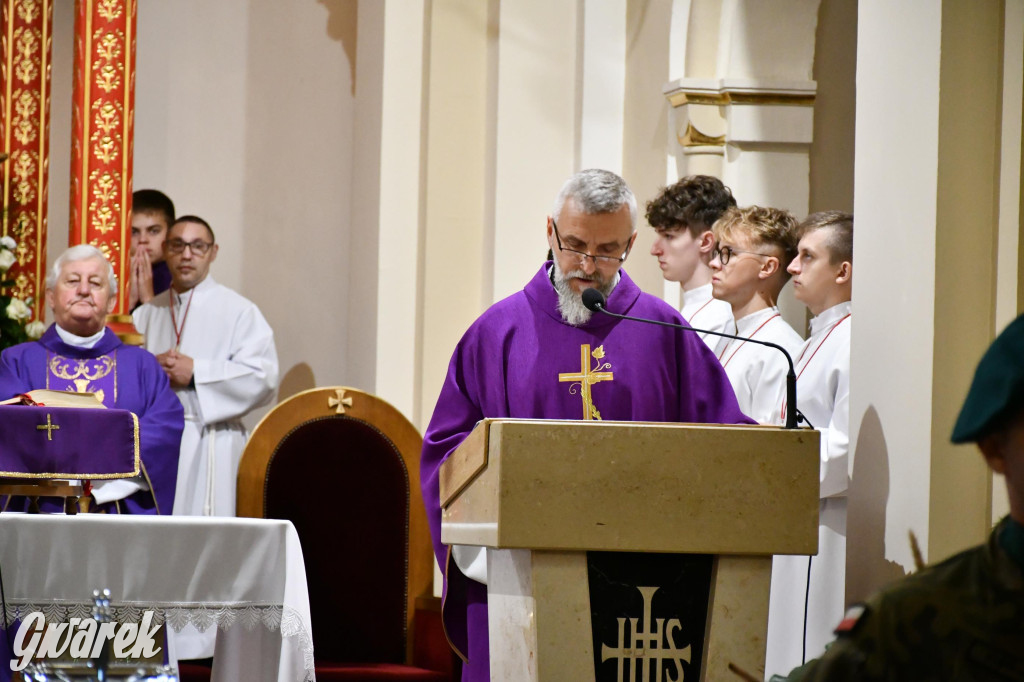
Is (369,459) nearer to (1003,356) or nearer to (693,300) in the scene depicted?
(693,300)

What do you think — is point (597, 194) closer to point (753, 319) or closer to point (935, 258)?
point (935, 258)

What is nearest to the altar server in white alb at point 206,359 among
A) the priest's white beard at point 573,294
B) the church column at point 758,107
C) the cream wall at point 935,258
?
→ the church column at point 758,107

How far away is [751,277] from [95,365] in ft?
10.3

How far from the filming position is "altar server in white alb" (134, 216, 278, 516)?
7.54m

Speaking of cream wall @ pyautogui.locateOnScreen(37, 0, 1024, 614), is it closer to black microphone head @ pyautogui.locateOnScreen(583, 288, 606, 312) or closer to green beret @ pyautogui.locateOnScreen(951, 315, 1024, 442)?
black microphone head @ pyautogui.locateOnScreen(583, 288, 606, 312)

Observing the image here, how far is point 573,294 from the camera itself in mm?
3980

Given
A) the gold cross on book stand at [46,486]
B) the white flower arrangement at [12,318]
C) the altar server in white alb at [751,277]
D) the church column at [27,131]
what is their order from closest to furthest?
the gold cross on book stand at [46,486], the altar server in white alb at [751,277], the white flower arrangement at [12,318], the church column at [27,131]

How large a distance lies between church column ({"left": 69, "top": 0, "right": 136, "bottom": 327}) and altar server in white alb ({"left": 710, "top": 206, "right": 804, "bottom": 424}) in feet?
12.0

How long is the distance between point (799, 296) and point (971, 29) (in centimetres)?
142

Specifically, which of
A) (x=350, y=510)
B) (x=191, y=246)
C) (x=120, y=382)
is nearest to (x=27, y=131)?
(x=191, y=246)

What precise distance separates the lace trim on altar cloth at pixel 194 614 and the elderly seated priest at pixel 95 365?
1939 millimetres

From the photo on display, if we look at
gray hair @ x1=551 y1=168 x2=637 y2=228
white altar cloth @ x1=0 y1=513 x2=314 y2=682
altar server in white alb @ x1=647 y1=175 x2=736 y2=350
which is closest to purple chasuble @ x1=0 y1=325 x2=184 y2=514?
white altar cloth @ x1=0 y1=513 x2=314 y2=682

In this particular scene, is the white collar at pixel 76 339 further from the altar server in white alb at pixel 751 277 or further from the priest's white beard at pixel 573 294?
the priest's white beard at pixel 573 294

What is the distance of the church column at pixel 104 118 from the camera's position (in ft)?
24.5
